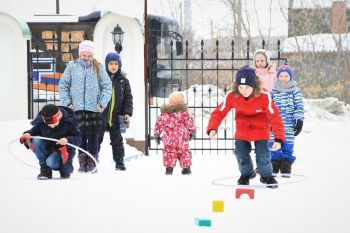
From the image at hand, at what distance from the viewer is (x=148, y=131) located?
46.6ft

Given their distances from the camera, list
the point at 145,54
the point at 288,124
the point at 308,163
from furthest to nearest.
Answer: the point at 145,54, the point at 308,163, the point at 288,124

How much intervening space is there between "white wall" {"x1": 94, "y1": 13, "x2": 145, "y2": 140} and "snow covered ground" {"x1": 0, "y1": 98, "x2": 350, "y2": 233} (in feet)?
4.79

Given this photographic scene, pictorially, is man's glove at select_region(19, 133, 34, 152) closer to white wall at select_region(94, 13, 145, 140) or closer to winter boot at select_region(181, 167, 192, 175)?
winter boot at select_region(181, 167, 192, 175)

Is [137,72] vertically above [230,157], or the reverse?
[137,72]

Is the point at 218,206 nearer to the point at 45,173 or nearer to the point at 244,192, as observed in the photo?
the point at 244,192

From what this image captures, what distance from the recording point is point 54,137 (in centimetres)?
938

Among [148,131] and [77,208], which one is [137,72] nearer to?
[148,131]

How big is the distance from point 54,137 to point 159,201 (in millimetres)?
2070

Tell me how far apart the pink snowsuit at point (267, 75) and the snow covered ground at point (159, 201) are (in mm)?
1424

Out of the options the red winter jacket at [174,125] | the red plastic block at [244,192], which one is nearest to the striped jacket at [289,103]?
the red winter jacket at [174,125]

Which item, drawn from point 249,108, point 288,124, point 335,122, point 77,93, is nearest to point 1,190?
point 77,93

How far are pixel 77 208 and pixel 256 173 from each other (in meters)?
3.65

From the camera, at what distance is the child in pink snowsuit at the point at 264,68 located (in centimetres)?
1008

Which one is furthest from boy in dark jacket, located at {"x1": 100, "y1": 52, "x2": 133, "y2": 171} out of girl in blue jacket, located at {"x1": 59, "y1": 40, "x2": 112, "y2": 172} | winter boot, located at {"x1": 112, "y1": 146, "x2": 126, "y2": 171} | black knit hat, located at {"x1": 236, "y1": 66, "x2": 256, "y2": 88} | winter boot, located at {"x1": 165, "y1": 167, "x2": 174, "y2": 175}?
black knit hat, located at {"x1": 236, "y1": 66, "x2": 256, "y2": 88}
